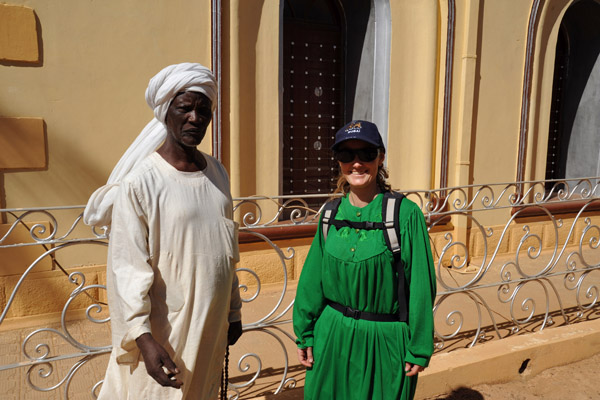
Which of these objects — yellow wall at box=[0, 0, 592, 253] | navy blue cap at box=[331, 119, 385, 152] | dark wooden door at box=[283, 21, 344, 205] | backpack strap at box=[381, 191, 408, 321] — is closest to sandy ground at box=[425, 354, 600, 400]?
backpack strap at box=[381, 191, 408, 321]

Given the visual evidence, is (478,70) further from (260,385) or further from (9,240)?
(9,240)

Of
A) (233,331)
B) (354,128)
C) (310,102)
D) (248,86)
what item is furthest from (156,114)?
(310,102)

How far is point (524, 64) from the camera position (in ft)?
21.0

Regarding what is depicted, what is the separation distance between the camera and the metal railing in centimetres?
264

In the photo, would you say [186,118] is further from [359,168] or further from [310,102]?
[310,102]

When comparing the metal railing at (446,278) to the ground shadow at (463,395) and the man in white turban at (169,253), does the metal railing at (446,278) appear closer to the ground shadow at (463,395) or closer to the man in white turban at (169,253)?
the ground shadow at (463,395)

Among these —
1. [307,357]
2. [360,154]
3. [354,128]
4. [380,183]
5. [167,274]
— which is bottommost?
[307,357]

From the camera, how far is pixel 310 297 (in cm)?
200

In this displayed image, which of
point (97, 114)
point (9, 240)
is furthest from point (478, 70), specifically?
point (9, 240)

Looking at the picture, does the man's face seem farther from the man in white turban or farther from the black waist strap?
the black waist strap

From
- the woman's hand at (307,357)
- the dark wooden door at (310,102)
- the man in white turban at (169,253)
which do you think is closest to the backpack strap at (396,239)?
the woman's hand at (307,357)

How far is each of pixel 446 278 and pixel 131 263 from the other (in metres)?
4.95

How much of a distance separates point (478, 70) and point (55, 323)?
5619 mm

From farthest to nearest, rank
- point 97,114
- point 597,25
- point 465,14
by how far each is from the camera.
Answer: point 597,25
point 465,14
point 97,114
